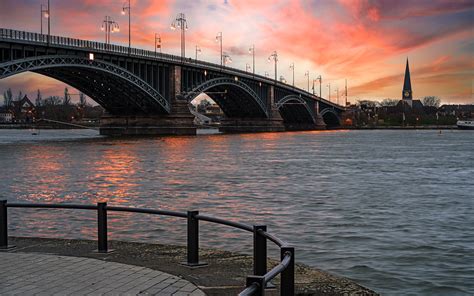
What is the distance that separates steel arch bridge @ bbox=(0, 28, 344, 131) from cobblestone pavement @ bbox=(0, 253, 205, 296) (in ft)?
192

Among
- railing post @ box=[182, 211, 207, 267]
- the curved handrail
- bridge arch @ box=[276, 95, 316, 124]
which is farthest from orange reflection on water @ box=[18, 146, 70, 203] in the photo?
bridge arch @ box=[276, 95, 316, 124]

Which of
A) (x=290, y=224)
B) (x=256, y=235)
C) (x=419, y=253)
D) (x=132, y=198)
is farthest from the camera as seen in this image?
(x=132, y=198)

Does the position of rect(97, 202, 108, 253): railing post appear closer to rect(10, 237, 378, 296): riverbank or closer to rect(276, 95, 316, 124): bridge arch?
rect(10, 237, 378, 296): riverbank

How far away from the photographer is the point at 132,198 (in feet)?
83.2

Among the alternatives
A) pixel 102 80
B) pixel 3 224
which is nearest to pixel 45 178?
pixel 3 224

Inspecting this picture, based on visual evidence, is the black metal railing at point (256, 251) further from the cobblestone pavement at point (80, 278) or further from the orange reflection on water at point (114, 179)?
the orange reflection on water at point (114, 179)

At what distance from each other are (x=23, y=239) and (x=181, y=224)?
683 cm

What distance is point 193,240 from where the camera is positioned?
9562 mm

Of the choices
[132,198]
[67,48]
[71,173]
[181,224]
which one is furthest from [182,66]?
[181,224]

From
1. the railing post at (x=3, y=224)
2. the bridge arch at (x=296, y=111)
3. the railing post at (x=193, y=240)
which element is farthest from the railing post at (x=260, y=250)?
the bridge arch at (x=296, y=111)

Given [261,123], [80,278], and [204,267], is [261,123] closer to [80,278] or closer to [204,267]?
[204,267]

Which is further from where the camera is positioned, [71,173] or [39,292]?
[71,173]

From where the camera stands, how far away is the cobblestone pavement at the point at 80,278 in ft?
26.2

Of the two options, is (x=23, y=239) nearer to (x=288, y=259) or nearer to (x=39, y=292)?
(x=39, y=292)
